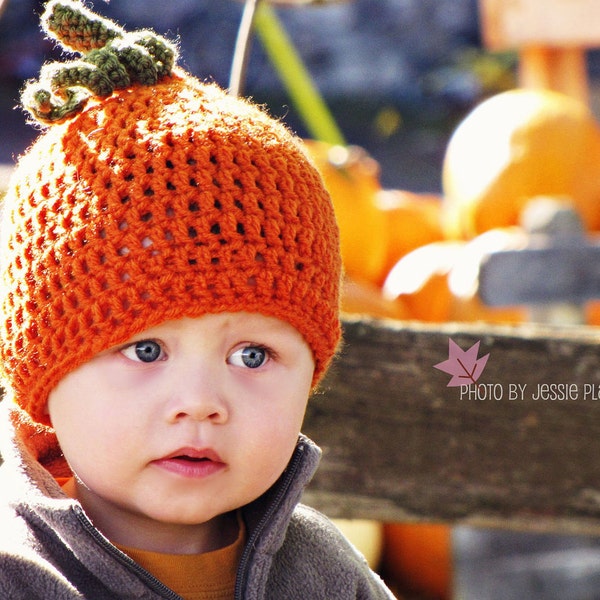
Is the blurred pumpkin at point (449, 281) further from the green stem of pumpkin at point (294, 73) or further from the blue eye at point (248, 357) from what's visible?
the blue eye at point (248, 357)

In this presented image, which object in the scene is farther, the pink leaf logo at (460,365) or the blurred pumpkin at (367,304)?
the blurred pumpkin at (367,304)

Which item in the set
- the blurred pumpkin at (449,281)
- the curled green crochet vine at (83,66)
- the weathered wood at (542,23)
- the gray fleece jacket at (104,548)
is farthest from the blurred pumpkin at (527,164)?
the curled green crochet vine at (83,66)

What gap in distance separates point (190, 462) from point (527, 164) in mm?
2431

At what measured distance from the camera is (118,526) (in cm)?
124

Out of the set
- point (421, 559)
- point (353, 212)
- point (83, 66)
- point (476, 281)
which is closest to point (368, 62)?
point (353, 212)

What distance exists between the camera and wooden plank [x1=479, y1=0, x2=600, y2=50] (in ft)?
11.5

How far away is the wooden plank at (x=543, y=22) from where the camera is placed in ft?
11.5

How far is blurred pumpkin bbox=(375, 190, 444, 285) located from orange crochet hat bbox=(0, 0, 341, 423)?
2.32m

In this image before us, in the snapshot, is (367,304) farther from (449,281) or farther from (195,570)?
(195,570)

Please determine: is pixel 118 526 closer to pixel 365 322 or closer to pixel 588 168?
pixel 365 322

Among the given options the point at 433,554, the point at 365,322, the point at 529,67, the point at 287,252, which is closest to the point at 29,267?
the point at 287,252

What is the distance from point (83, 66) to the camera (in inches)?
48.7

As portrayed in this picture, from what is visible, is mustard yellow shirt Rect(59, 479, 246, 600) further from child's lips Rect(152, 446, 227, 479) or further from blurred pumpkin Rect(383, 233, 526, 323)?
blurred pumpkin Rect(383, 233, 526, 323)

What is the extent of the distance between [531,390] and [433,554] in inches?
54.8
